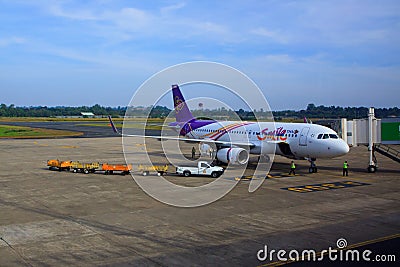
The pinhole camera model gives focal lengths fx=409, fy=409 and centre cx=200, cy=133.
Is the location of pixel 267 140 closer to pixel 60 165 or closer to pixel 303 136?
pixel 303 136

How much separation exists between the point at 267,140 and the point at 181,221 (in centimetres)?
1831

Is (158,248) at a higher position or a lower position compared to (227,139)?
lower

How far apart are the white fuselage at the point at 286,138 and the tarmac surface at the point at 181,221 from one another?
8.53 feet

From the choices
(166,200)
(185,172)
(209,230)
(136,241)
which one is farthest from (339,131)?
(136,241)

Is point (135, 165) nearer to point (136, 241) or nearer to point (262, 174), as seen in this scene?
point (262, 174)

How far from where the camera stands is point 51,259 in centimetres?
1427

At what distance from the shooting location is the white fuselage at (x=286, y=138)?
1286 inches

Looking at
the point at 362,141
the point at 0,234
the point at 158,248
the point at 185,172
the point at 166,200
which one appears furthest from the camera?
the point at 362,141

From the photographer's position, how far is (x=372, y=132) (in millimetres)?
34844

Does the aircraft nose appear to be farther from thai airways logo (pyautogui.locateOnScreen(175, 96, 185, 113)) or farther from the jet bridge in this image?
thai airways logo (pyautogui.locateOnScreen(175, 96, 185, 113))

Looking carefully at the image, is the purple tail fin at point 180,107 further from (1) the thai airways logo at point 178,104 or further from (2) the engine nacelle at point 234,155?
(2) the engine nacelle at point 234,155

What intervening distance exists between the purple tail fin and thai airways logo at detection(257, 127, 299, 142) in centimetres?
1166

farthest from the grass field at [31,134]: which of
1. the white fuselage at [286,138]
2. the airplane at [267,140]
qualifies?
the white fuselage at [286,138]

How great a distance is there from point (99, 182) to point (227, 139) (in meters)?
15.1
